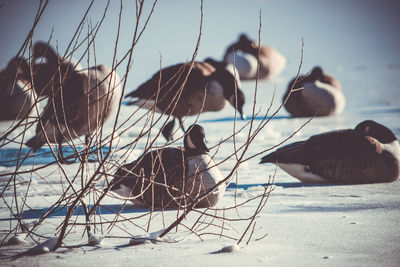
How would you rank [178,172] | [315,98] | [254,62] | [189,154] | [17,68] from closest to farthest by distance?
[17,68], [178,172], [189,154], [315,98], [254,62]

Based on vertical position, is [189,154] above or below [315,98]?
below

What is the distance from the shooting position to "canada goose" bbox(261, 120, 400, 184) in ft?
13.5

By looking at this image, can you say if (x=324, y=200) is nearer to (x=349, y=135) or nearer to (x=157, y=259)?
(x=349, y=135)

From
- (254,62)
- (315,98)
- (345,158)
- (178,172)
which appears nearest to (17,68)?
(178,172)

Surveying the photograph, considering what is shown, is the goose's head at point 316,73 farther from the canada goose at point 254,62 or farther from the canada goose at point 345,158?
the canada goose at point 254,62

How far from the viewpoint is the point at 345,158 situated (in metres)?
4.16

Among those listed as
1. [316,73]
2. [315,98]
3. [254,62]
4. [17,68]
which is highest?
[254,62]

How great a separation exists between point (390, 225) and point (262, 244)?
838 mm

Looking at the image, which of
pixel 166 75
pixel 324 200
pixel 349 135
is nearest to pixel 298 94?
pixel 166 75

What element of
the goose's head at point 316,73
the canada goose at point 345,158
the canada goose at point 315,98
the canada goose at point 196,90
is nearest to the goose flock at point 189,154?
the canada goose at point 345,158

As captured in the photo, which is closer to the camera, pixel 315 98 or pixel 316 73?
pixel 315 98

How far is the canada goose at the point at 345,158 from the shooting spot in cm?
412

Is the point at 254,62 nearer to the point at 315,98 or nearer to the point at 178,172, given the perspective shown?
the point at 315,98

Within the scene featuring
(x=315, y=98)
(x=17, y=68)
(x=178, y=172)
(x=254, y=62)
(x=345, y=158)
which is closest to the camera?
(x=17, y=68)
